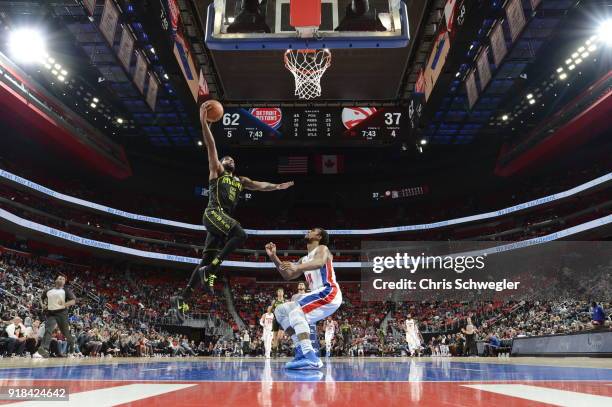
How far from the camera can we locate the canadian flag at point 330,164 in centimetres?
2861

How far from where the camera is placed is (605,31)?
15.7 meters

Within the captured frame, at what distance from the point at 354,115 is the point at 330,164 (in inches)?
635

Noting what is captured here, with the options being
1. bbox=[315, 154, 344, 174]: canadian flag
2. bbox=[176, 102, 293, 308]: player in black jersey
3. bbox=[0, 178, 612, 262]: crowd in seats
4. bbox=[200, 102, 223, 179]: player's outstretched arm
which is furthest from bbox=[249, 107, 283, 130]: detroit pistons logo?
bbox=[0, 178, 612, 262]: crowd in seats

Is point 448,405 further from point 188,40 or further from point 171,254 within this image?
point 171,254

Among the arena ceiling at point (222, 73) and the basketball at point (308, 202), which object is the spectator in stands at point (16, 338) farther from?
the arena ceiling at point (222, 73)

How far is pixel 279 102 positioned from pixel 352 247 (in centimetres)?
2591

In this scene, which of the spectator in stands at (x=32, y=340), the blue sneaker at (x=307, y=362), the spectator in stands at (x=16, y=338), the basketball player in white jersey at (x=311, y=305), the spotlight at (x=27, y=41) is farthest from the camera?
the spotlight at (x=27, y=41)

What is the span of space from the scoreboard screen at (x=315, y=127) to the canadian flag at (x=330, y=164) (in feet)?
51.2

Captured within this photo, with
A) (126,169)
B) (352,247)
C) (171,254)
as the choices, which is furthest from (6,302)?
(352,247)

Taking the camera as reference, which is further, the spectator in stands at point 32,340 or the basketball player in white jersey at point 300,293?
the spectator in stands at point 32,340
